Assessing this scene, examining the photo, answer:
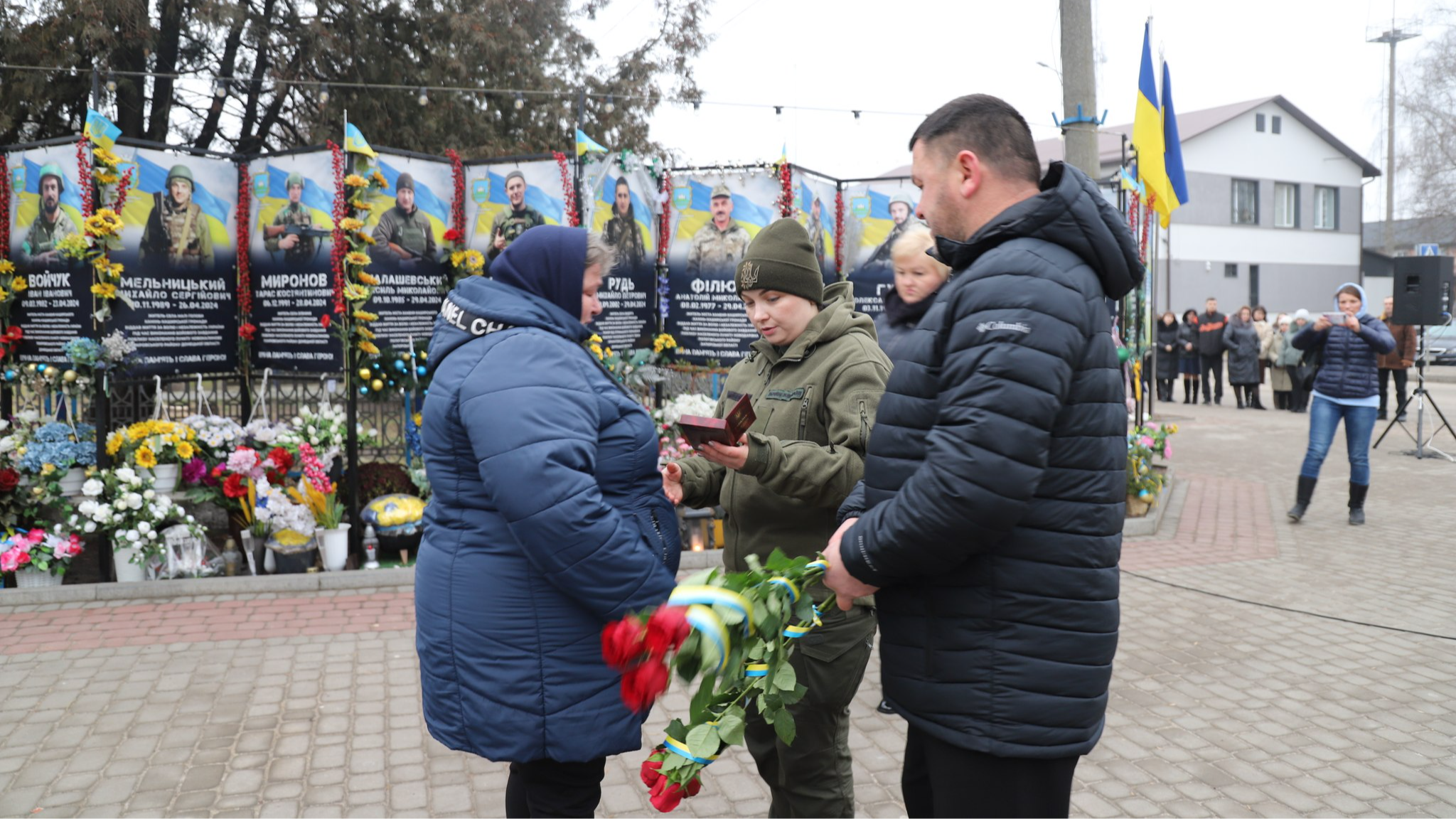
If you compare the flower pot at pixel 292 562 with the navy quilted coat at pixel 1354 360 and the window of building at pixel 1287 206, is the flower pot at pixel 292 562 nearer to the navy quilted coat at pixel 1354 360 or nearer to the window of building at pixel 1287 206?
the navy quilted coat at pixel 1354 360

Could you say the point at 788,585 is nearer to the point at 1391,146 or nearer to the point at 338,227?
the point at 338,227

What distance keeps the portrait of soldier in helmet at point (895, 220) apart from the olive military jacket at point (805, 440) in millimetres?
6555

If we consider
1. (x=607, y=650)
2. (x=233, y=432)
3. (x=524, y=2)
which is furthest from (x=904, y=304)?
(x=524, y=2)

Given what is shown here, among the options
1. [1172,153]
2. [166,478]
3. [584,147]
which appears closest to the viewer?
[166,478]

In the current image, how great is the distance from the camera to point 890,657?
2.13m

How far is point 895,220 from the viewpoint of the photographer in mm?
9648

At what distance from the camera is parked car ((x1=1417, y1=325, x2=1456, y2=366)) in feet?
86.7

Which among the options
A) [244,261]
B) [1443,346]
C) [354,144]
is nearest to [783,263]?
[354,144]

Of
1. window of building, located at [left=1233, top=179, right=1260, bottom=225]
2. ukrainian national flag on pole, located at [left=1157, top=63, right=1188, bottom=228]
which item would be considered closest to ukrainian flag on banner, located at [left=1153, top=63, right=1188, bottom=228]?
ukrainian national flag on pole, located at [left=1157, top=63, right=1188, bottom=228]

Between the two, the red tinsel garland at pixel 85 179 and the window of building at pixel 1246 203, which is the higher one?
the window of building at pixel 1246 203

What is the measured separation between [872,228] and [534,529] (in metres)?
7.86

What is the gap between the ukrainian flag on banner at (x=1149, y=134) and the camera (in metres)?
9.02

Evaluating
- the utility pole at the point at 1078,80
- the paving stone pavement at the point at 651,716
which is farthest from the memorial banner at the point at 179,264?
the utility pole at the point at 1078,80

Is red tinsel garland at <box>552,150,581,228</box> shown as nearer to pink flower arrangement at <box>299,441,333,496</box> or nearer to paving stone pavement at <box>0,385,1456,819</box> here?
pink flower arrangement at <box>299,441,333,496</box>
